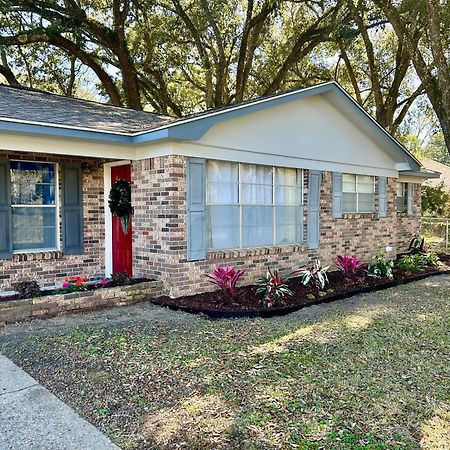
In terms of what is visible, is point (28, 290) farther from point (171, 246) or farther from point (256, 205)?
point (256, 205)

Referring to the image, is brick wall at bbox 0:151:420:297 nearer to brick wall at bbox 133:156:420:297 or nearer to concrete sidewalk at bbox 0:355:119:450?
brick wall at bbox 133:156:420:297

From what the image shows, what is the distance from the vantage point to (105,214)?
8375mm

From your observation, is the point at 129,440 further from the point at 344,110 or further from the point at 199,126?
the point at 344,110

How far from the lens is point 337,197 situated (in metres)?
10.2

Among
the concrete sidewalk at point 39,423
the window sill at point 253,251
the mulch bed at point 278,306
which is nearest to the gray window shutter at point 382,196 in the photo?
the mulch bed at point 278,306

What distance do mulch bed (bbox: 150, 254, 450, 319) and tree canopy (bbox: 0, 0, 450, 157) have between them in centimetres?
667

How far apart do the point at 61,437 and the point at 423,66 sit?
10.7 metres

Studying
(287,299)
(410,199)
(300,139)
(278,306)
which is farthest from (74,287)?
(410,199)

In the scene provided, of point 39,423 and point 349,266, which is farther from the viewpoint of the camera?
point 349,266

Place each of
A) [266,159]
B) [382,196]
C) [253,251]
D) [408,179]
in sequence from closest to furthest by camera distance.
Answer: [253,251]
[266,159]
[382,196]
[408,179]

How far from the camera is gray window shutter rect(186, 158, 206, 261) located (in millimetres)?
7309

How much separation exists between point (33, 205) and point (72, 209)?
2.12ft

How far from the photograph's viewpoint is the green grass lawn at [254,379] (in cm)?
321

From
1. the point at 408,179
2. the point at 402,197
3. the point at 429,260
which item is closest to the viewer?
the point at 429,260
